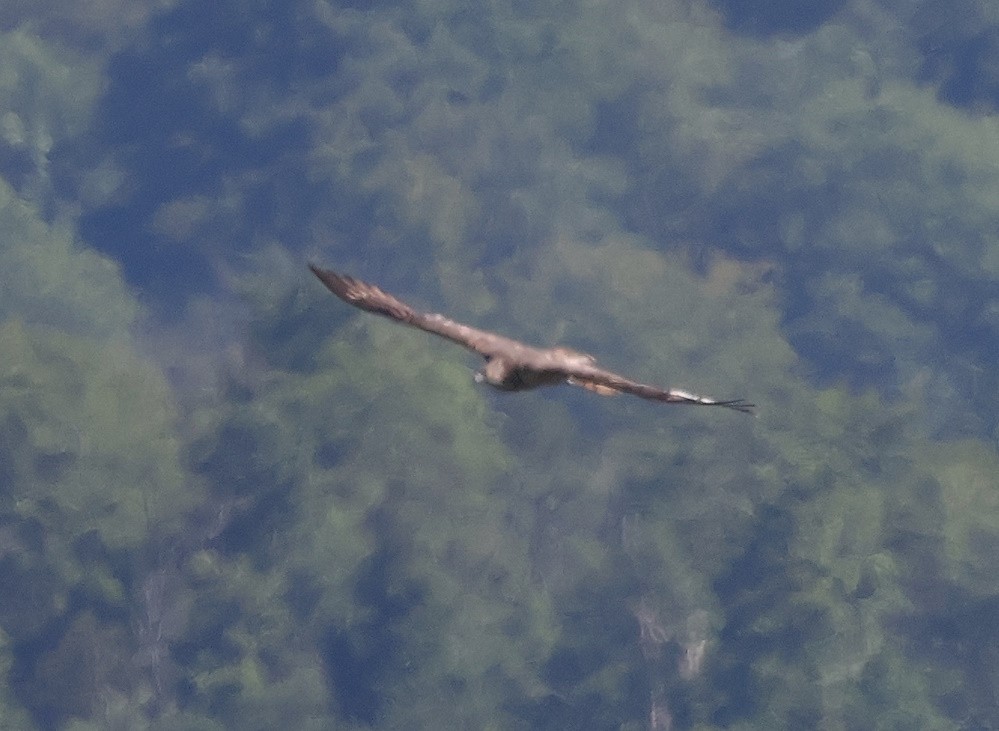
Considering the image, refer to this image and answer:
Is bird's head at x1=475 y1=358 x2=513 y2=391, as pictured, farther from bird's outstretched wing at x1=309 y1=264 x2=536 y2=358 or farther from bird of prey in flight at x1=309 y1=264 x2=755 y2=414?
bird's outstretched wing at x1=309 y1=264 x2=536 y2=358

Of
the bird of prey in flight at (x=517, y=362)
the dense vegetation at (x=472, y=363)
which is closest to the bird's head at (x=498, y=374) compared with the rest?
the bird of prey in flight at (x=517, y=362)

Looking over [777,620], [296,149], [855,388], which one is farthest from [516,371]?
[296,149]

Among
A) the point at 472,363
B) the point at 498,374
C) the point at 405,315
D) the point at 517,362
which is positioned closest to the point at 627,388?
the point at 517,362

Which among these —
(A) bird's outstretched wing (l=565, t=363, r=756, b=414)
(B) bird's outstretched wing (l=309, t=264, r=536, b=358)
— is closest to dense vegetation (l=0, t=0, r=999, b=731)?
(B) bird's outstretched wing (l=309, t=264, r=536, b=358)

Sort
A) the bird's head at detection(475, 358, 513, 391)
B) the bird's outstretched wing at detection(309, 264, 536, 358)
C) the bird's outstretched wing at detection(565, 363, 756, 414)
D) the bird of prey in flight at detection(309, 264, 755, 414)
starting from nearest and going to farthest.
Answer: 1. the bird's outstretched wing at detection(565, 363, 756, 414)
2. the bird of prey in flight at detection(309, 264, 755, 414)
3. the bird's head at detection(475, 358, 513, 391)
4. the bird's outstretched wing at detection(309, 264, 536, 358)

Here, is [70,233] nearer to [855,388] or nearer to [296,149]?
[296,149]

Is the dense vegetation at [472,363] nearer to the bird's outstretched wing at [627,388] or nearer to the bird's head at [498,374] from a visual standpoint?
the bird's head at [498,374]

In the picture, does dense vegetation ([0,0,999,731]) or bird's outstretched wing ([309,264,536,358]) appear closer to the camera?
bird's outstretched wing ([309,264,536,358])
